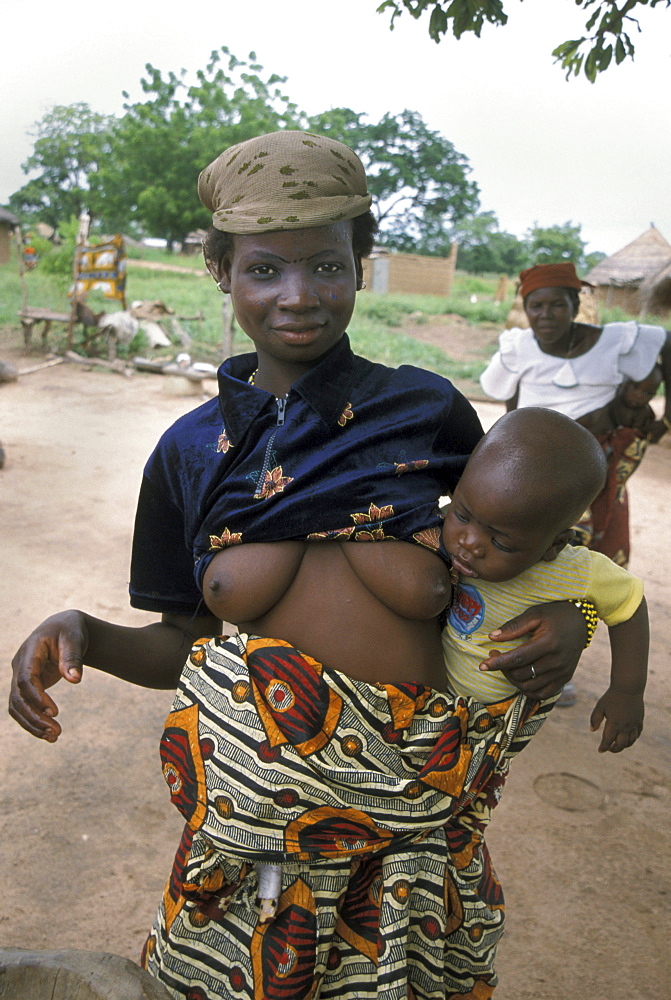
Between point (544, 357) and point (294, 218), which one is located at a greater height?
point (294, 218)

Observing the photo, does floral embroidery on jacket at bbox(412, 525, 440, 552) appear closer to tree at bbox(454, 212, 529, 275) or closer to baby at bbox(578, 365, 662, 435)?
baby at bbox(578, 365, 662, 435)

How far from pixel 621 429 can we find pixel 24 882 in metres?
2.77

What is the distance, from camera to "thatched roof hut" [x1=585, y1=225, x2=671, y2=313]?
19344 mm

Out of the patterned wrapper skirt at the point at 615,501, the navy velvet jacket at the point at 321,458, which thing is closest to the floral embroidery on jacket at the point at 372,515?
the navy velvet jacket at the point at 321,458

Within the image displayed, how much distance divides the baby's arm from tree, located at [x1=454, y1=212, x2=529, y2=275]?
38.2 meters

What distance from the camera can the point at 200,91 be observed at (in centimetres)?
3425

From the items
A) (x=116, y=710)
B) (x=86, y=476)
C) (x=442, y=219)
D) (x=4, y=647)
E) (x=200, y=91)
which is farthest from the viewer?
(x=442, y=219)

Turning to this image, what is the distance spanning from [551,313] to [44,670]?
9.15 feet

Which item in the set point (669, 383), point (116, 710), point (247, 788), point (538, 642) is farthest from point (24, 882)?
point (669, 383)

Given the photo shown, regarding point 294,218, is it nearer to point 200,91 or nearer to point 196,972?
point 196,972

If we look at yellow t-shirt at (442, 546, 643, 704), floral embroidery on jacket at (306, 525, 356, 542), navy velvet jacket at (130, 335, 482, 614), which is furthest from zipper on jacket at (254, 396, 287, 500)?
yellow t-shirt at (442, 546, 643, 704)

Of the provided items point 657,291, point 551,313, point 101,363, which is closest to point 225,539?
point 551,313

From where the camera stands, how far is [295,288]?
1.20 metres

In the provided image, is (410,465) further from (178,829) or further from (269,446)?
(178,829)
